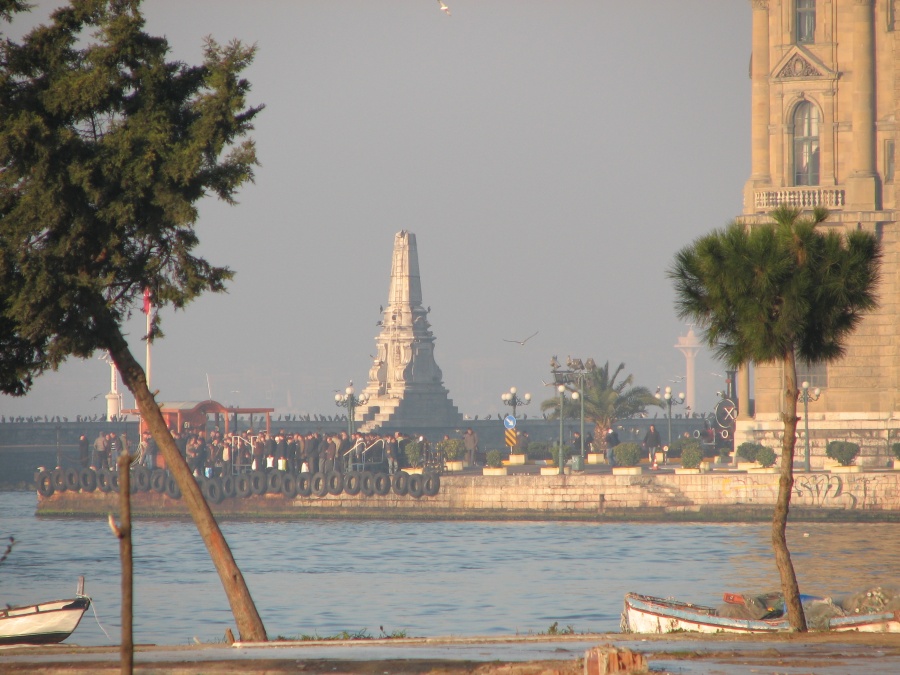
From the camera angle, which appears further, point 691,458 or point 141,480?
point 141,480

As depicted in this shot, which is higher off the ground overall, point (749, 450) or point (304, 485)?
point (749, 450)

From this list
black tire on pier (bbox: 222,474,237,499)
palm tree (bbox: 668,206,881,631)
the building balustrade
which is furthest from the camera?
black tire on pier (bbox: 222,474,237,499)

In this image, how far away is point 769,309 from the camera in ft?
70.0

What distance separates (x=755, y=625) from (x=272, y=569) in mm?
26728

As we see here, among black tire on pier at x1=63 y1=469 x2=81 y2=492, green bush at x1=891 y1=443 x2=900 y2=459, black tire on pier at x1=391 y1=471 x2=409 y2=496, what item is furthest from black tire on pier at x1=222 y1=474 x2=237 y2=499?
green bush at x1=891 y1=443 x2=900 y2=459

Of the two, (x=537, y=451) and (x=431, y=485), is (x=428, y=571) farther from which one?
(x=537, y=451)

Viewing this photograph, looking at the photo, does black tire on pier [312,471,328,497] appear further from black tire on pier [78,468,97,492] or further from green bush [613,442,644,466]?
green bush [613,442,644,466]

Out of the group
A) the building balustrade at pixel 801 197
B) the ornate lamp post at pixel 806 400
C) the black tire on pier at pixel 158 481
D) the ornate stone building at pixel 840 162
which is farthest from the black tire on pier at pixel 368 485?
the building balustrade at pixel 801 197

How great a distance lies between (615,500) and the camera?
5678cm

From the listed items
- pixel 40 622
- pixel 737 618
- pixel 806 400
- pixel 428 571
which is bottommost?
pixel 428 571

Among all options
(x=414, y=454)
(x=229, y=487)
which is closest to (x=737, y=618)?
(x=229, y=487)

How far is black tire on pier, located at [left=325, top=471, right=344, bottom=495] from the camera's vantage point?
62.7 metres

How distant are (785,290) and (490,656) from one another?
28.2 ft

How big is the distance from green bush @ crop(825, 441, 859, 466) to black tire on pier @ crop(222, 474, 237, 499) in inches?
1038
